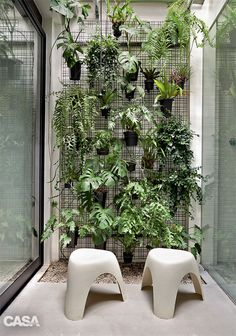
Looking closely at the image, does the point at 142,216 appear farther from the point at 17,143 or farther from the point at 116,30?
the point at 116,30

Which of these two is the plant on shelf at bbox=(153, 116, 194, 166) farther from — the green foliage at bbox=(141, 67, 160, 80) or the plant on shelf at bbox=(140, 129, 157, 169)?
the green foliage at bbox=(141, 67, 160, 80)

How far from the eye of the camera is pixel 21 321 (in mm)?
1850

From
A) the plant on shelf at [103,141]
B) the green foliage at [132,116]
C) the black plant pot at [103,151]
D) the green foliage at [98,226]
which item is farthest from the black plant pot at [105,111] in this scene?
the green foliage at [98,226]

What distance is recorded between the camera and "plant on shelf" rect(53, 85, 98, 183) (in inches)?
107

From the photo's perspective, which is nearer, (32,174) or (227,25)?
(227,25)

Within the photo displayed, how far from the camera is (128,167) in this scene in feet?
9.28

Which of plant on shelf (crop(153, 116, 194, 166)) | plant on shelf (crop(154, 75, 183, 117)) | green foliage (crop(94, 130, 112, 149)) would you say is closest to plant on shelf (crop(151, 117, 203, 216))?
plant on shelf (crop(153, 116, 194, 166))

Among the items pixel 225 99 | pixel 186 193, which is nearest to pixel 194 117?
pixel 225 99

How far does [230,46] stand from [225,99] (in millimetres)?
423

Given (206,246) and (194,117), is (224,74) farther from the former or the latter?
(206,246)

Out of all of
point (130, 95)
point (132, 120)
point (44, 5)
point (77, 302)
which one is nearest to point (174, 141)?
point (132, 120)

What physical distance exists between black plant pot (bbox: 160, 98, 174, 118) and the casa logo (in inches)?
85.4

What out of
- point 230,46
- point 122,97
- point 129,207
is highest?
point 230,46

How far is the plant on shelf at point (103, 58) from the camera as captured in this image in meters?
2.77
